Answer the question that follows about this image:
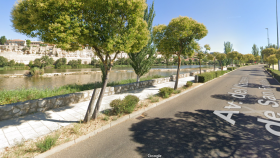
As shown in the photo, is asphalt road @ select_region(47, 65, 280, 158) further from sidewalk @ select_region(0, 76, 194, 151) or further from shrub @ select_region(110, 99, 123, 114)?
sidewalk @ select_region(0, 76, 194, 151)

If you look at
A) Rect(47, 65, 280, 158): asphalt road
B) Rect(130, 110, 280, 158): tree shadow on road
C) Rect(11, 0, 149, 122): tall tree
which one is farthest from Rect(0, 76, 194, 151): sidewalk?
Rect(130, 110, 280, 158): tree shadow on road

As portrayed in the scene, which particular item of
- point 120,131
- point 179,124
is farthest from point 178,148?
point 120,131

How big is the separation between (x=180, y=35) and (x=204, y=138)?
753cm

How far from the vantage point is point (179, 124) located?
5172 mm

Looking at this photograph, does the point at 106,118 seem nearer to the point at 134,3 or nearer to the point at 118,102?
the point at 118,102

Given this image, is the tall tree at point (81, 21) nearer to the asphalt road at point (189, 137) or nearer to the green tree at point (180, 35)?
Answer: the asphalt road at point (189, 137)

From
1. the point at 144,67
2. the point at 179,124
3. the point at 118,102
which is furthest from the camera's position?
the point at 144,67

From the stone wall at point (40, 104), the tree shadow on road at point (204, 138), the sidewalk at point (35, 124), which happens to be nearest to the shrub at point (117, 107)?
the tree shadow on road at point (204, 138)

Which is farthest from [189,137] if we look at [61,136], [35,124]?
[35,124]

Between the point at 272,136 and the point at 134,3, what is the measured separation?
252 inches

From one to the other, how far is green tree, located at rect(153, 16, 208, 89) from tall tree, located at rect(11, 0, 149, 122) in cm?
531

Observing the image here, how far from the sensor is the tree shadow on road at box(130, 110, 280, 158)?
11.6ft

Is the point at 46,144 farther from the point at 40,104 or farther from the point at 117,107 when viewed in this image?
the point at 40,104

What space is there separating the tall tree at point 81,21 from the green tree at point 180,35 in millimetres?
5310
